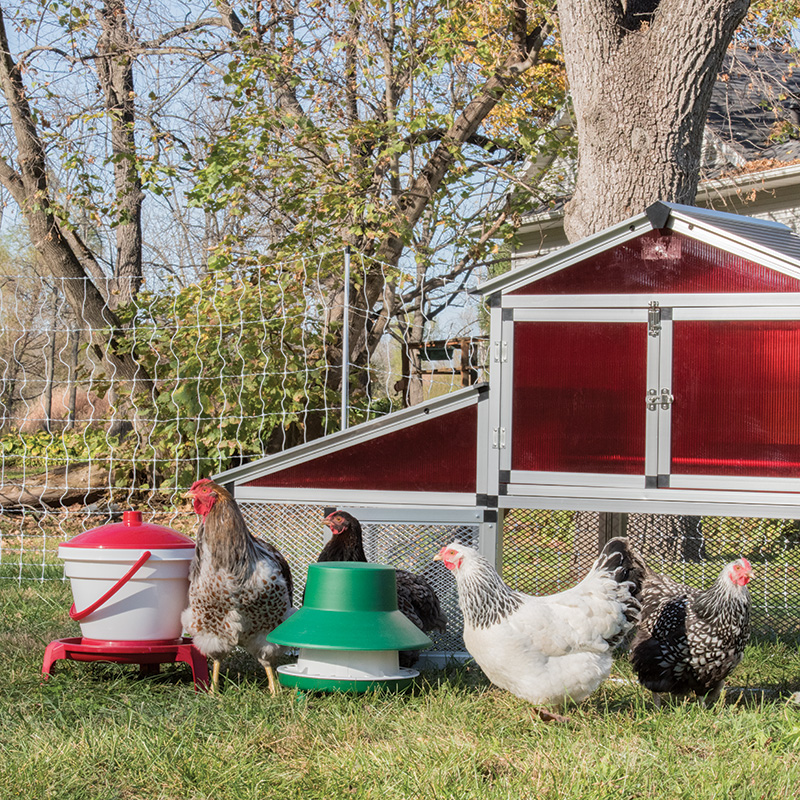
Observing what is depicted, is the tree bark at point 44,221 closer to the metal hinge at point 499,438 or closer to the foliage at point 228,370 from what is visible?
the foliage at point 228,370

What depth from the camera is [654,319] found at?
438cm

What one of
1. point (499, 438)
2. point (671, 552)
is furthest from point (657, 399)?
point (671, 552)

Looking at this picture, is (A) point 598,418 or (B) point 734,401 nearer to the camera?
(B) point 734,401

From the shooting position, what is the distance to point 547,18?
30.5 feet

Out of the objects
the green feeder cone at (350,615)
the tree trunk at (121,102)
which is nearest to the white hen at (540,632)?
the green feeder cone at (350,615)

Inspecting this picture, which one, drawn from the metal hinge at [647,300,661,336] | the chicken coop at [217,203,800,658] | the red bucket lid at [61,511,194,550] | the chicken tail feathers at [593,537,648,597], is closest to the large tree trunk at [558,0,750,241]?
the chicken coop at [217,203,800,658]

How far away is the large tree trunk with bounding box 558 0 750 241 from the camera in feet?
19.9

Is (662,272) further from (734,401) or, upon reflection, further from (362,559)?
(362,559)

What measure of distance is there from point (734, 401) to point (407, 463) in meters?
1.61

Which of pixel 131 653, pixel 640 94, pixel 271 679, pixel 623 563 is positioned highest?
pixel 640 94

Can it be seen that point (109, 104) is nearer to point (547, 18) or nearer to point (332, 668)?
point (547, 18)

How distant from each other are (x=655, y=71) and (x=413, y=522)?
3.53 m

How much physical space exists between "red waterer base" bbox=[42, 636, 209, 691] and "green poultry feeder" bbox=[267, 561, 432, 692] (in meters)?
0.43

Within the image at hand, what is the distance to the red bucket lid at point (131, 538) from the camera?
3.95m
